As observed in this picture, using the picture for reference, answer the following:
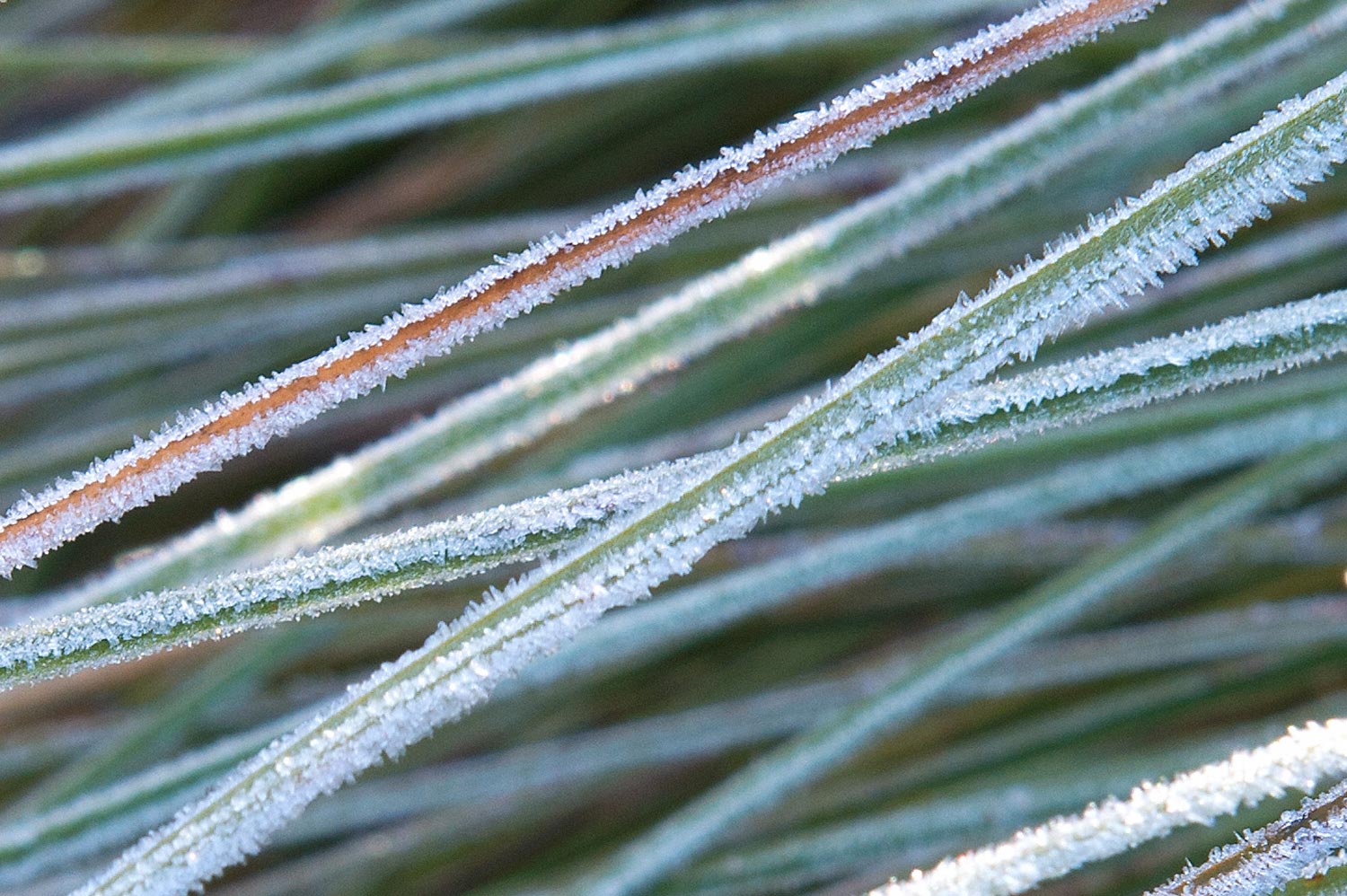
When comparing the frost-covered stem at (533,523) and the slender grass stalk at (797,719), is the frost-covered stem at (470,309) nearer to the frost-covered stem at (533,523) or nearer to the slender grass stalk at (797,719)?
the frost-covered stem at (533,523)

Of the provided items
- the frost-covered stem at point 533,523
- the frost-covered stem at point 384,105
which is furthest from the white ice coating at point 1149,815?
the frost-covered stem at point 384,105

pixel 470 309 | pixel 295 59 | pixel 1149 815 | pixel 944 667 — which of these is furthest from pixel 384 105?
pixel 1149 815

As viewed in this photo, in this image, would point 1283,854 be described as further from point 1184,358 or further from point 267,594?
point 267,594

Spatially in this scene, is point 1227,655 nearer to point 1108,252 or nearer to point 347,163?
point 1108,252

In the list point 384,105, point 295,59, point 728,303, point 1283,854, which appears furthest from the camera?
point 295,59

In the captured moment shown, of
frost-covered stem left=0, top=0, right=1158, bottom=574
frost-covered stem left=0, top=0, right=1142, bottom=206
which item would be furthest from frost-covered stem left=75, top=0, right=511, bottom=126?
frost-covered stem left=0, top=0, right=1158, bottom=574

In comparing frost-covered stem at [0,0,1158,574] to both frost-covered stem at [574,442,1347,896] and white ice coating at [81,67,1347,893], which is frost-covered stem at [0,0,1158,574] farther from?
frost-covered stem at [574,442,1347,896]

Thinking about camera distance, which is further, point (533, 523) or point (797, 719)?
point (797, 719)
